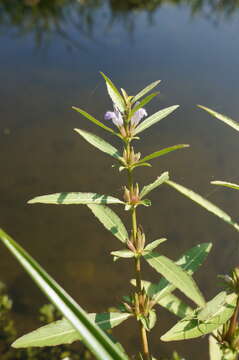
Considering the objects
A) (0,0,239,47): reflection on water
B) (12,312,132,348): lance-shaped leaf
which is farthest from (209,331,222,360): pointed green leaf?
(0,0,239,47): reflection on water

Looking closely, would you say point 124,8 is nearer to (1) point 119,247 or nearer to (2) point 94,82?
(2) point 94,82

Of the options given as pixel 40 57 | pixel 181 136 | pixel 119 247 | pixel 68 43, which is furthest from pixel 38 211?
pixel 68 43

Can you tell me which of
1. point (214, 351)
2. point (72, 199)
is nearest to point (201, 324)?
point (214, 351)

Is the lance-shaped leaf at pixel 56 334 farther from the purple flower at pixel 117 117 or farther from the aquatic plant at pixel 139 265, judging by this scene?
the purple flower at pixel 117 117

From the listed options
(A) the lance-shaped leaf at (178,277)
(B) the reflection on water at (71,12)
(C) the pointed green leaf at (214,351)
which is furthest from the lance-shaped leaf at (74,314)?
(B) the reflection on water at (71,12)

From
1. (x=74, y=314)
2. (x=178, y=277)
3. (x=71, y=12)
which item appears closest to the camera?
(x=74, y=314)

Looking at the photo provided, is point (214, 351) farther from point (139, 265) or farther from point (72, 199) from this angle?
point (72, 199)
